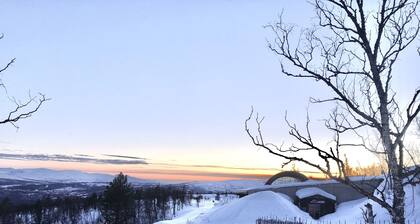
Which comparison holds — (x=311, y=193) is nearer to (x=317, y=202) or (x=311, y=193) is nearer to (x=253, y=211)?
(x=317, y=202)

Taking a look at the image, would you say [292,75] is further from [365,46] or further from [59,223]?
[59,223]

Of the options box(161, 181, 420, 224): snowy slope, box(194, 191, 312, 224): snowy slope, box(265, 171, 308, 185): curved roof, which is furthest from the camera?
box(265, 171, 308, 185): curved roof

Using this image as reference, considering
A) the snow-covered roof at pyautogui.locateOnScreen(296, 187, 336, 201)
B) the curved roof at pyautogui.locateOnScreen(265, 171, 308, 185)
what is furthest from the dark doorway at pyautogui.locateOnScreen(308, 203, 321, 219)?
the curved roof at pyautogui.locateOnScreen(265, 171, 308, 185)

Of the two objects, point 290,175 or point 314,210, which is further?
point 290,175

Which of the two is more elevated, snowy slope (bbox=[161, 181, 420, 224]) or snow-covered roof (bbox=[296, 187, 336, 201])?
snow-covered roof (bbox=[296, 187, 336, 201])

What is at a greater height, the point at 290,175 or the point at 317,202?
the point at 290,175

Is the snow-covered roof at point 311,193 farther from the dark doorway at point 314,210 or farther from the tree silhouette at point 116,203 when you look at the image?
the tree silhouette at point 116,203

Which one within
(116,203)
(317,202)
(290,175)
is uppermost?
(290,175)

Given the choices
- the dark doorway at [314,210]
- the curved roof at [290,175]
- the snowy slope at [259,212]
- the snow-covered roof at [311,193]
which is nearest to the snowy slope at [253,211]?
the snowy slope at [259,212]

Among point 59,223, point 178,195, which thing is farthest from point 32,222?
point 178,195

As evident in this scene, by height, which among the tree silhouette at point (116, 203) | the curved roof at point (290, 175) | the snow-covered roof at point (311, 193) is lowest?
the tree silhouette at point (116, 203)

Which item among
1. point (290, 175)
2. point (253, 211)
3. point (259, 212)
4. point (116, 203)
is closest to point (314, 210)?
point (259, 212)

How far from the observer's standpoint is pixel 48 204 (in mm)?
117875

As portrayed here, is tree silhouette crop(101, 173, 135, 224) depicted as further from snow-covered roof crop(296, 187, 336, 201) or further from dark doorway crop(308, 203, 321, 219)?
dark doorway crop(308, 203, 321, 219)
